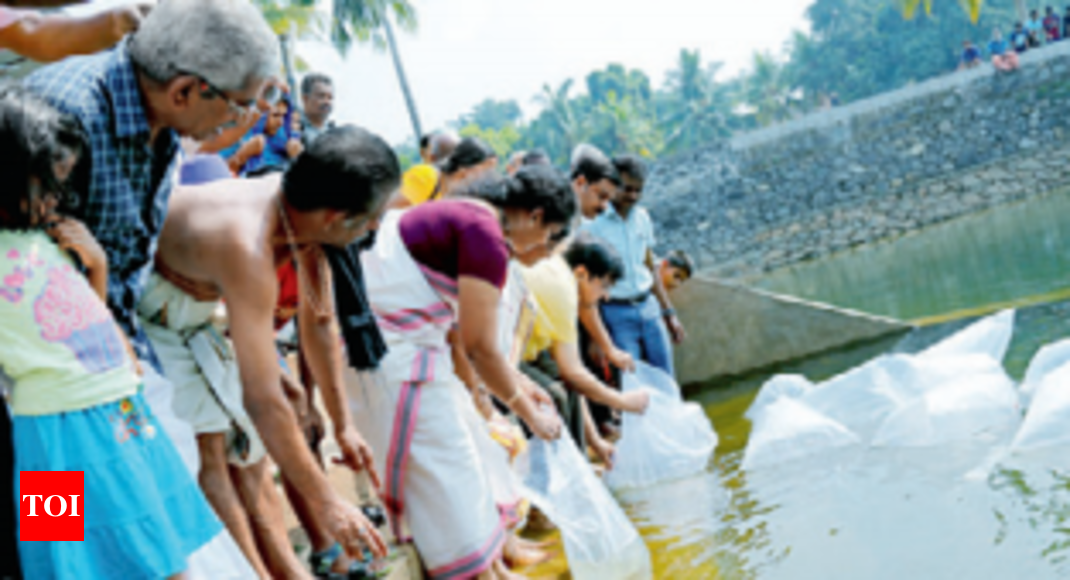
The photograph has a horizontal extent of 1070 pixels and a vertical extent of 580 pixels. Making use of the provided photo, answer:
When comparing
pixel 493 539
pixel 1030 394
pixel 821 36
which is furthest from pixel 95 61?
pixel 821 36

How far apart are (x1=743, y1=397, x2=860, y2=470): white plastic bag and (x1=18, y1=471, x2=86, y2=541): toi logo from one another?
335cm

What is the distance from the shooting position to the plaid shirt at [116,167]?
196 centimetres

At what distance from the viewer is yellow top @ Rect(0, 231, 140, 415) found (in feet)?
5.30

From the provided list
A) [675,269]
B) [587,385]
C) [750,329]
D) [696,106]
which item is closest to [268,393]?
[587,385]

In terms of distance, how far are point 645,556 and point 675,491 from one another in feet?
3.62

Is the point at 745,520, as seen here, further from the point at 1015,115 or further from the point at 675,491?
the point at 1015,115

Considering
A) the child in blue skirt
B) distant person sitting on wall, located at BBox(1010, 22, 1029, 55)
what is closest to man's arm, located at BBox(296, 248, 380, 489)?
the child in blue skirt

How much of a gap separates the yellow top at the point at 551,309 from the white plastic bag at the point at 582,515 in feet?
2.89

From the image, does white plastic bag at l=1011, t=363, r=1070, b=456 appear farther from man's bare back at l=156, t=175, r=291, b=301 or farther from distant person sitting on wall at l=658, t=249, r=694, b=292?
distant person sitting on wall at l=658, t=249, r=694, b=292

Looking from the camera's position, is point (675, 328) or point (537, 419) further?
point (675, 328)

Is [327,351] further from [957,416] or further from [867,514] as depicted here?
Result: [957,416]

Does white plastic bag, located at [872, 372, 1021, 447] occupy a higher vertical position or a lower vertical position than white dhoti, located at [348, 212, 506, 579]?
lower

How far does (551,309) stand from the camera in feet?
13.9

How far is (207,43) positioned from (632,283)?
3.92 metres
